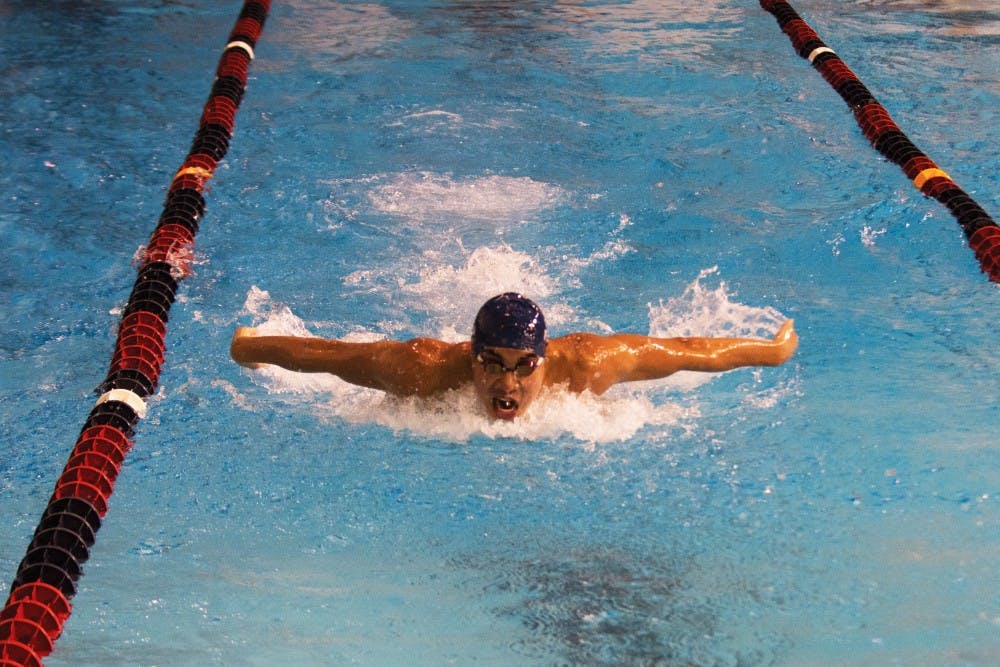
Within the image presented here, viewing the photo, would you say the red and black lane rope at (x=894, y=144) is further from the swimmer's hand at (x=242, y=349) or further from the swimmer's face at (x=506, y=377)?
the swimmer's hand at (x=242, y=349)

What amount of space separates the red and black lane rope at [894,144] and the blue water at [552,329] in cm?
9

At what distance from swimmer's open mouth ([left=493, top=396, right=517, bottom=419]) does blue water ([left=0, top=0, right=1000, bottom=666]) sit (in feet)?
0.89

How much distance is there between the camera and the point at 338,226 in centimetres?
527

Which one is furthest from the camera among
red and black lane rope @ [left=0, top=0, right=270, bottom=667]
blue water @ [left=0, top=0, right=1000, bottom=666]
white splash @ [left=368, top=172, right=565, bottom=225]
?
white splash @ [left=368, top=172, right=565, bottom=225]

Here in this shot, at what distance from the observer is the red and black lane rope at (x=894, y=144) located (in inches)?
197

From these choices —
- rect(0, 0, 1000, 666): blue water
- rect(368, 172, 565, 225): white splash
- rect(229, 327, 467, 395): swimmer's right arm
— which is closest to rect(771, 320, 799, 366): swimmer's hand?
rect(0, 0, 1000, 666): blue water

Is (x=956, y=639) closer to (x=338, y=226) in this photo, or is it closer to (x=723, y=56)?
(x=338, y=226)

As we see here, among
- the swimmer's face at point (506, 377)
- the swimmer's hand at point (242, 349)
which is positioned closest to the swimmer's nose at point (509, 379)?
the swimmer's face at point (506, 377)

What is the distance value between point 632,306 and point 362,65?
348 centimetres

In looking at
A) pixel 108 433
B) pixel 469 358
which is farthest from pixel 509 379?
pixel 108 433

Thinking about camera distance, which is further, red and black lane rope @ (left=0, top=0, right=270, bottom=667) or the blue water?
the blue water

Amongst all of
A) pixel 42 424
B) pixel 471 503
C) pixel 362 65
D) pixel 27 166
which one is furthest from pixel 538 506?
pixel 362 65

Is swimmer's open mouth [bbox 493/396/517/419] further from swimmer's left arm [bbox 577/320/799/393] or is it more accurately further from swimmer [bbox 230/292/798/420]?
swimmer's left arm [bbox 577/320/799/393]

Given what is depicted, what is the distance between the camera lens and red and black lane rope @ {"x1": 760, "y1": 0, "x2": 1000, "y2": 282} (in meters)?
5.01
